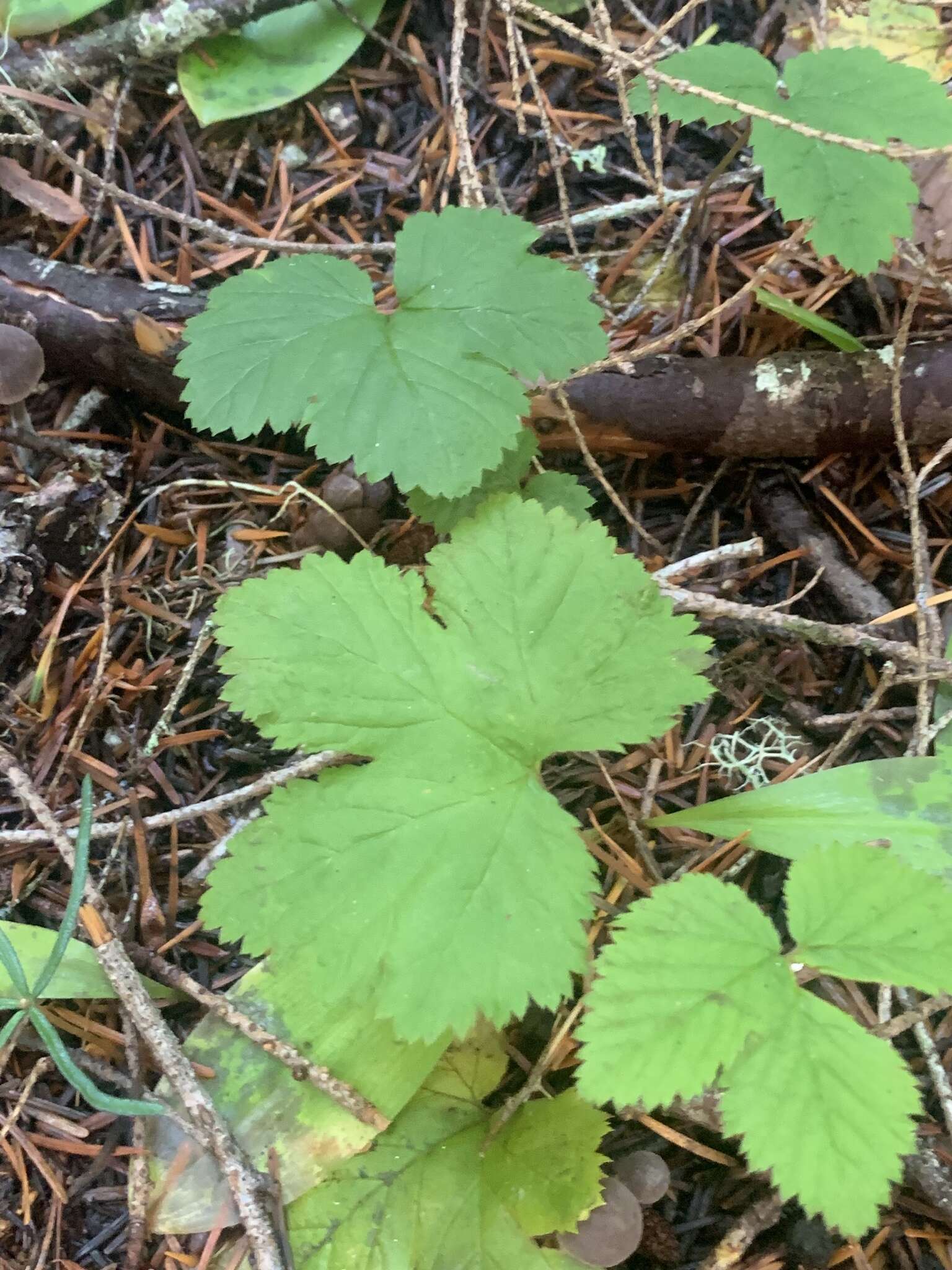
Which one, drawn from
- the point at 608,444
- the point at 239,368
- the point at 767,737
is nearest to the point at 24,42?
the point at 239,368

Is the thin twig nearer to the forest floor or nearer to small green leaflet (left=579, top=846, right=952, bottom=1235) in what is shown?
the forest floor

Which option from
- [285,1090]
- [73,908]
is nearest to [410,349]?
[73,908]

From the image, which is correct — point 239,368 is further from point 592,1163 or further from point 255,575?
point 592,1163

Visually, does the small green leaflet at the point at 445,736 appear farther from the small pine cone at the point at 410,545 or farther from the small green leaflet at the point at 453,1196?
the small pine cone at the point at 410,545

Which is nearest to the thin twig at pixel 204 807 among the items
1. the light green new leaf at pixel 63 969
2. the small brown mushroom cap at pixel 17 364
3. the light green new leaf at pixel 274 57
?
the light green new leaf at pixel 63 969

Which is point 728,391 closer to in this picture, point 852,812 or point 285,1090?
point 852,812

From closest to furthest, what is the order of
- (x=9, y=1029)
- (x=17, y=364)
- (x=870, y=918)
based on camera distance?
1. (x=870, y=918)
2. (x=9, y=1029)
3. (x=17, y=364)
